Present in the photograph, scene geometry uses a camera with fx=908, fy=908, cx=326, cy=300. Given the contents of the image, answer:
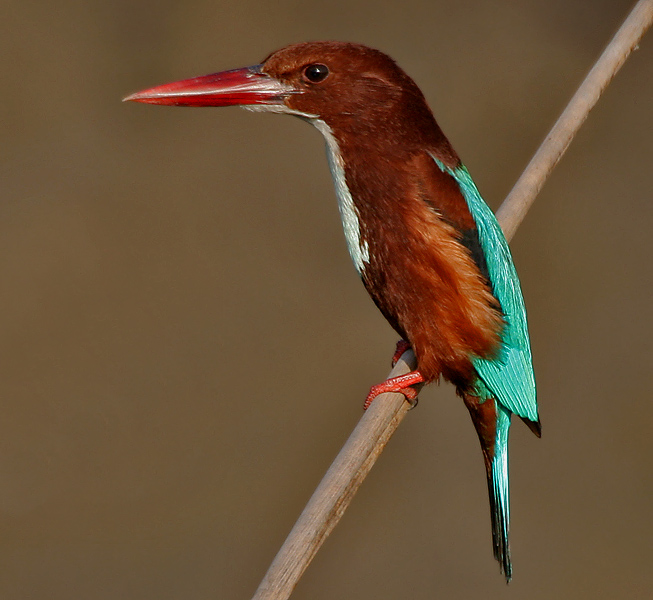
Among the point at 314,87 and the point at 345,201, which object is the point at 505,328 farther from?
the point at 314,87

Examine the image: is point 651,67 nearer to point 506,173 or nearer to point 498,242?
point 506,173

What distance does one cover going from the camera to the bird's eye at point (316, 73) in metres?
1.91

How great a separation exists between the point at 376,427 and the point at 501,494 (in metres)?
0.53

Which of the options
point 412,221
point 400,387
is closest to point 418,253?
point 412,221

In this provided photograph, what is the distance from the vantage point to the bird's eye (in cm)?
191

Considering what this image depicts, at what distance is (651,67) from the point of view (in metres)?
4.38

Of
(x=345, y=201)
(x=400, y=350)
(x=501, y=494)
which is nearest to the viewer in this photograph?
A: (x=345, y=201)

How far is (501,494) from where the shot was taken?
2133 millimetres

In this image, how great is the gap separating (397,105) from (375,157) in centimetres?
12

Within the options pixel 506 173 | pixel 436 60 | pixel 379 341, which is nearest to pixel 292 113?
pixel 379 341

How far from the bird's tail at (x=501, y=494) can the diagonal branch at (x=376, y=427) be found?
258 mm

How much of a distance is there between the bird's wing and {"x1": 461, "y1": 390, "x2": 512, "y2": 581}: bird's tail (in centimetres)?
6

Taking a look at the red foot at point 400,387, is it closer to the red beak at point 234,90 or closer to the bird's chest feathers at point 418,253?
the bird's chest feathers at point 418,253

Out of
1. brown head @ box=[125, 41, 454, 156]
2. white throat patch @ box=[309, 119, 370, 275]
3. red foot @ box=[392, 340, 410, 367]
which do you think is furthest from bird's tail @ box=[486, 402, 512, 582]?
brown head @ box=[125, 41, 454, 156]
